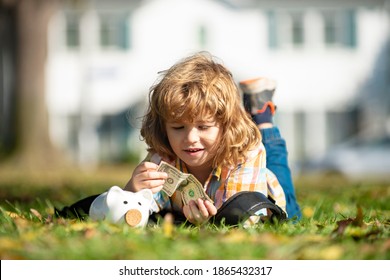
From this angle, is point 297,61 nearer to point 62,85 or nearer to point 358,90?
point 358,90

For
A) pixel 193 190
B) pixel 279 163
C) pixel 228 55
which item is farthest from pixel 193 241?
pixel 228 55

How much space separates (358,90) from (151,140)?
22684 millimetres

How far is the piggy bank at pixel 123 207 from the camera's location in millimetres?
3887

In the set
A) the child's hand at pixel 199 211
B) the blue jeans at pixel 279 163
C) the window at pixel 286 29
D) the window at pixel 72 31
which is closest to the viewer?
the child's hand at pixel 199 211

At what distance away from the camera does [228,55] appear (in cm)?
2561

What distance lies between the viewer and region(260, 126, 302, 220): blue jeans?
4.96 meters

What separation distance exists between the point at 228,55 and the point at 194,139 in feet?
71.4

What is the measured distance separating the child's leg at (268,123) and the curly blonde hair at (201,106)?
1.85 feet

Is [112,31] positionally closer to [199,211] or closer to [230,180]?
[230,180]

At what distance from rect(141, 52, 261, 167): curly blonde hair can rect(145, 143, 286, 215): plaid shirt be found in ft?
0.15

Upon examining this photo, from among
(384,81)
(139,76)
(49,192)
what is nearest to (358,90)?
(384,81)

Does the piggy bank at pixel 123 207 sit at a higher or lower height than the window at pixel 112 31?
lower

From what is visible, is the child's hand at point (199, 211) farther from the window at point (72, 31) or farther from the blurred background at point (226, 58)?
the window at point (72, 31)

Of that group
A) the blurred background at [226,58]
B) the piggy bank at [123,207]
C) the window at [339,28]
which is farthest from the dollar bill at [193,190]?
the window at [339,28]
